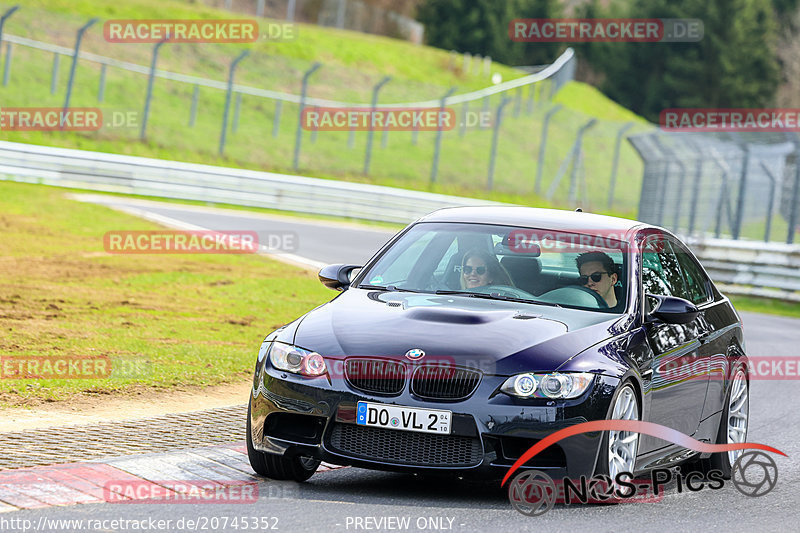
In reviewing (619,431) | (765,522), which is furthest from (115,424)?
(765,522)

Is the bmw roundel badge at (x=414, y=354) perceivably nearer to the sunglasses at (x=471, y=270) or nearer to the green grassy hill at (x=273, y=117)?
the sunglasses at (x=471, y=270)

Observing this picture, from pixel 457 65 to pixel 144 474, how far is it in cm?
6709

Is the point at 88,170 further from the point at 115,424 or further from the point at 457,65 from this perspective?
the point at 457,65

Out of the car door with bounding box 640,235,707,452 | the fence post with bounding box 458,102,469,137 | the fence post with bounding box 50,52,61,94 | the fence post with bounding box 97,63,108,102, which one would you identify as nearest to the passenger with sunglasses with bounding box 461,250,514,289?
the car door with bounding box 640,235,707,452

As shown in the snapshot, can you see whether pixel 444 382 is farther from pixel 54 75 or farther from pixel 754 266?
pixel 54 75

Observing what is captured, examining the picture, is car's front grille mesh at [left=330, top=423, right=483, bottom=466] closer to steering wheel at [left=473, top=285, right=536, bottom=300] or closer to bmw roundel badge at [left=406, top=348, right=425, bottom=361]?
bmw roundel badge at [left=406, top=348, right=425, bottom=361]

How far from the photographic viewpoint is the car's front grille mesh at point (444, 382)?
623 centimetres

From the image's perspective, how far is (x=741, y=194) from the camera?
24.8 m

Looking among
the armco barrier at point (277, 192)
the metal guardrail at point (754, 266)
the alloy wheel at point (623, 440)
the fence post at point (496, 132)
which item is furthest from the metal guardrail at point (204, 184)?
the alloy wheel at point (623, 440)

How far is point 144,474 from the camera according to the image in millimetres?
6660

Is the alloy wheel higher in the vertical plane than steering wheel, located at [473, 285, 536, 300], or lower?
lower

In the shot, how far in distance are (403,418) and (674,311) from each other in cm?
180

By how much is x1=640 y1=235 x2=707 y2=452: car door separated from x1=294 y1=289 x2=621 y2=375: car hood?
36cm

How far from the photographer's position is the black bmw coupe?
20.4ft
